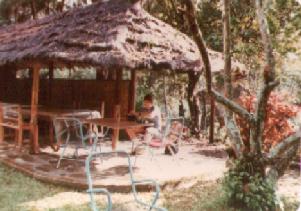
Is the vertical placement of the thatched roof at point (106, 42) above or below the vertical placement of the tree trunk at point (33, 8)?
below

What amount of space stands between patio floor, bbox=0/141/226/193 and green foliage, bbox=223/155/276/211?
5.51 ft

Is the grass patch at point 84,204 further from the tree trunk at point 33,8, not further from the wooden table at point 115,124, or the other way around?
the tree trunk at point 33,8

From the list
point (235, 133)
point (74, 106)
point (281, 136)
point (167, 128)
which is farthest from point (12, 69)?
point (235, 133)

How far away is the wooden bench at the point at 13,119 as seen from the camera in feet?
35.8

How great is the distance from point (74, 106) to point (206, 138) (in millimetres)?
4091

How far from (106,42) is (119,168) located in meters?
2.67

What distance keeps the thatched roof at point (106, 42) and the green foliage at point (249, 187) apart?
365cm

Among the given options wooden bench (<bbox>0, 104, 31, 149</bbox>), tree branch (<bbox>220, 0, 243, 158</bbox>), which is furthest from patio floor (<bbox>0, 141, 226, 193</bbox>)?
tree branch (<bbox>220, 0, 243, 158</bbox>)

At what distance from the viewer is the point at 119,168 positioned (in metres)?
9.55

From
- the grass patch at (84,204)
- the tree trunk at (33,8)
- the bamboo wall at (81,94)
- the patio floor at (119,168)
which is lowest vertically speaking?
the grass patch at (84,204)

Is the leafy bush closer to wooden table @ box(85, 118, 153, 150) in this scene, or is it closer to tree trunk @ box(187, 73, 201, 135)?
wooden table @ box(85, 118, 153, 150)

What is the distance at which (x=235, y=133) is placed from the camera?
24.2 feet

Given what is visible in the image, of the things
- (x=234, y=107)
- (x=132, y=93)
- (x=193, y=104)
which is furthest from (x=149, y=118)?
(x=193, y=104)

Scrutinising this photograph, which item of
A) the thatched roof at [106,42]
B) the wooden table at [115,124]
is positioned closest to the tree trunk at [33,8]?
the thatched roof at [106,42]
